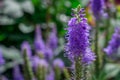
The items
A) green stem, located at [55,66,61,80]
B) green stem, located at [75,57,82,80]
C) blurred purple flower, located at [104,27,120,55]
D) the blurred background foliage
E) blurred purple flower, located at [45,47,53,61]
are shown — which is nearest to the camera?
green stem, located at [75,57,82,80]

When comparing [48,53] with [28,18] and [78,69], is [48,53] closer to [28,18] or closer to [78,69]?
[78,69]

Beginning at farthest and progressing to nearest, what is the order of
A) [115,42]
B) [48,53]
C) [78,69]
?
1. [48,53]
2. [115,42]
3. [78,69]

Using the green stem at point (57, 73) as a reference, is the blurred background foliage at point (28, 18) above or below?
above

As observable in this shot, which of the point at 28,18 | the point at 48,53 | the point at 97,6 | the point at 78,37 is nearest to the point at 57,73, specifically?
the point at 48,53

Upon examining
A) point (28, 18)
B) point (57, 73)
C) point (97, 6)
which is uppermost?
point (28, 18)

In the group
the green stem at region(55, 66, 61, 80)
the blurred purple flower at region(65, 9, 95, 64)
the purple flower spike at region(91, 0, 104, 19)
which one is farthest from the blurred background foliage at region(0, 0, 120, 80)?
the blurred purple flower at region(65, 9, 95, 64)

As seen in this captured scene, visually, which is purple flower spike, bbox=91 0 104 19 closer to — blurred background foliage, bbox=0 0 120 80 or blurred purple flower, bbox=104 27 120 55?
blurred purple flower, bbox=104 27 120 55

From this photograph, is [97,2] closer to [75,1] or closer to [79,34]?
[75,1]

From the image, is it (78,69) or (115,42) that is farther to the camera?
(115,42)

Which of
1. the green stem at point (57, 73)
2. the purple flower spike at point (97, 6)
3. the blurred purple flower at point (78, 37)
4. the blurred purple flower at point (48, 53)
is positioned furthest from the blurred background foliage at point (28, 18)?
the blurred purple flower at point (78, 37)

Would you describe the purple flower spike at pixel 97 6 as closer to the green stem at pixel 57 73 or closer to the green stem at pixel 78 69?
the green stem at pixel 57 73

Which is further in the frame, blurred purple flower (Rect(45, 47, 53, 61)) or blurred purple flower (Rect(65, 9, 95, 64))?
blurred purple flower (Rect(45, 47, 53, 61))

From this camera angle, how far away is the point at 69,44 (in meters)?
0.84

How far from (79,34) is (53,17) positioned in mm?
1695
